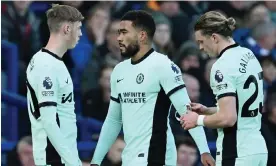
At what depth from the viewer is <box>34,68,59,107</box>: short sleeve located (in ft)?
24.5

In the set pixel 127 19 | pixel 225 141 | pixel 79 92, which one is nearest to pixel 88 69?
pixel 79 92

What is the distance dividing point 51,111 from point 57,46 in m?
0.62

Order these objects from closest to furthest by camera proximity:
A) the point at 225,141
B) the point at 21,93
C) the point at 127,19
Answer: the point at 225,141
the point at 127,19
the point at 21,93

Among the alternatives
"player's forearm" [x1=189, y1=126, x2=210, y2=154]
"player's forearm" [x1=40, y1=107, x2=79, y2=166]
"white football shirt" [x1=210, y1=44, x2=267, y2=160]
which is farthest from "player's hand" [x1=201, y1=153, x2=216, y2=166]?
"player's forearm" [x1=40, y1=107, x2=79, y2=166]

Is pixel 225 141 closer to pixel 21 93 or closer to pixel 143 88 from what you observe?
pixel 143 88

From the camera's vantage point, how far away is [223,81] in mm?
7145

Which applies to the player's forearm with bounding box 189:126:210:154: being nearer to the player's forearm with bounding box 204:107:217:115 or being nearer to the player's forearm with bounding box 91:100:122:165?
the player's forearm with bounding box 204:107:217:115

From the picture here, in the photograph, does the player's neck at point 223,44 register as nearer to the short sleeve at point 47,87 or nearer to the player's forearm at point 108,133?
the player's forearm at point 108,133

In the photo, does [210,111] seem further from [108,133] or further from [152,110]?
[108,133]

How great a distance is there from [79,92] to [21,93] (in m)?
0.74

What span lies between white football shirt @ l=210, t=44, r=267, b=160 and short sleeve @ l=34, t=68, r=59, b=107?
1.32m

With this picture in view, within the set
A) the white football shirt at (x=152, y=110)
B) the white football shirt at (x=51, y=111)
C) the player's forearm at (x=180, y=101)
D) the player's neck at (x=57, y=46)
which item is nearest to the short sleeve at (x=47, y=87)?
the white football shirt at (x=51, y=111)

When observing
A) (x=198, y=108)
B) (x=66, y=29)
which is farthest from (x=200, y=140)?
(x=66, y=29)

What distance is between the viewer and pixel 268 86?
12.3 m
